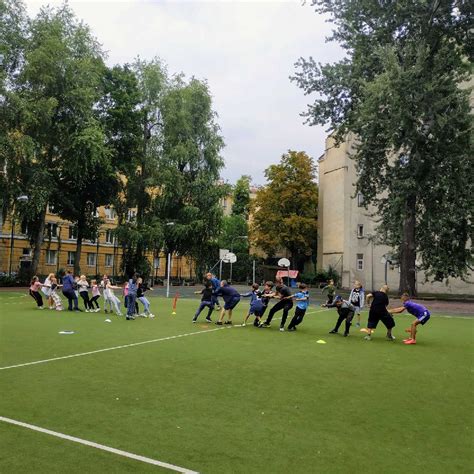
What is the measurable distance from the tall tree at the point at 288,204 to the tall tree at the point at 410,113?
88.0 feet

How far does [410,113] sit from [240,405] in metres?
24.1

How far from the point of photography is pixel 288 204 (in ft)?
205

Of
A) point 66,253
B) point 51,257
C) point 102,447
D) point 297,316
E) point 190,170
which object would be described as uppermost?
point 190,170

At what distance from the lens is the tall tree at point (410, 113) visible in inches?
1085

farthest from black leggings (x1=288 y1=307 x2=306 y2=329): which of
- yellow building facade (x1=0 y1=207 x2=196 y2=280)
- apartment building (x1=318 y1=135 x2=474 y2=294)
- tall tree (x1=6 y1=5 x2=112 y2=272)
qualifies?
yellow building facade (x1=0 y1=207 x2=196 y2=280)

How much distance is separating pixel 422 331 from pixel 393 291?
29117 mm

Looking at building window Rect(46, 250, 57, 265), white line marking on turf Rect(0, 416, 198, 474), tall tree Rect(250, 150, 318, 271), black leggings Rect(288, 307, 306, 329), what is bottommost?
white line marking on turf Rect(0, 416, 198, 474)

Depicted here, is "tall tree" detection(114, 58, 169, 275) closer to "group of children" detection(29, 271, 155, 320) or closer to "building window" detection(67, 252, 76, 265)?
"building window" detection(67, 252, 76, 265)

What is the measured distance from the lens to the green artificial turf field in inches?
213

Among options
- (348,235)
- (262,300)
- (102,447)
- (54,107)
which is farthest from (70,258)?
(102,447)

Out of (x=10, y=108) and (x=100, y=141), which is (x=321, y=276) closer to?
(x=100, y=141)

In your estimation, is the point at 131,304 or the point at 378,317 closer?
the point at 378,317

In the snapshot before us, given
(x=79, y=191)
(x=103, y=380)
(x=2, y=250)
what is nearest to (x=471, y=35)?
(x=103, y=380)

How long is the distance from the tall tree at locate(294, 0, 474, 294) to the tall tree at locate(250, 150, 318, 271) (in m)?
26.8
